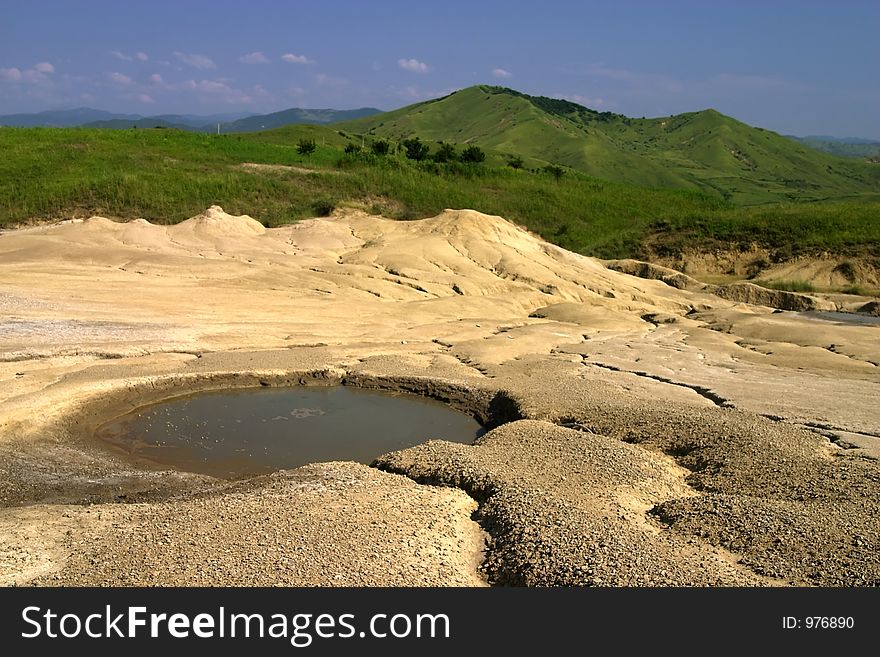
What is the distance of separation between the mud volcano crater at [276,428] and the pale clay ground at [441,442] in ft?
1.05

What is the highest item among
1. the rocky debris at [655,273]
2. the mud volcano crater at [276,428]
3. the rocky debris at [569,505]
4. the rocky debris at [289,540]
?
the rocky debris at [655,273]

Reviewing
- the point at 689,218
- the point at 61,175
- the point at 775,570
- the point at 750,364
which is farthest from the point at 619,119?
the point at 775,570

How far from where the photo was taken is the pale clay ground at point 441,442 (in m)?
5.58

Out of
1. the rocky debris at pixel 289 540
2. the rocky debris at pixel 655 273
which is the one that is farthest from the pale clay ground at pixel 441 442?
the rocky debris at pixel 655 273

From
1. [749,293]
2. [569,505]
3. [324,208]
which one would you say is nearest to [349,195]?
[324,208]

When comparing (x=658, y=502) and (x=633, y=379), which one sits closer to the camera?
(x=658, y=502)

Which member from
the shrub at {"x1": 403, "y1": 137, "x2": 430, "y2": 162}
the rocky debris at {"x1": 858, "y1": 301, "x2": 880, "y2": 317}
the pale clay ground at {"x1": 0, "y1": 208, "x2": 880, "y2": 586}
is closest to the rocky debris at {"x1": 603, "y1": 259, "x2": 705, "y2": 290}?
the pale clay ground at {"x1": 0, "y1": 208, "x2": 880, "y2": 586}

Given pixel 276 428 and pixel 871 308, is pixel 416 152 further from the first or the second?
pixel 276 428

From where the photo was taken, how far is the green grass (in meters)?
23.8

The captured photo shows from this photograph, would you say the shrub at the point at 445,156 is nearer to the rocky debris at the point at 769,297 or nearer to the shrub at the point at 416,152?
the shrub at the point at 416,152

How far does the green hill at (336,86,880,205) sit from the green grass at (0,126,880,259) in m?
29.5

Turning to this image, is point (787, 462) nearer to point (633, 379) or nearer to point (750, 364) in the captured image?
point (633, 379)

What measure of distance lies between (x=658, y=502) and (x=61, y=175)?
78.5ft

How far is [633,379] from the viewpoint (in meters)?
10.9
